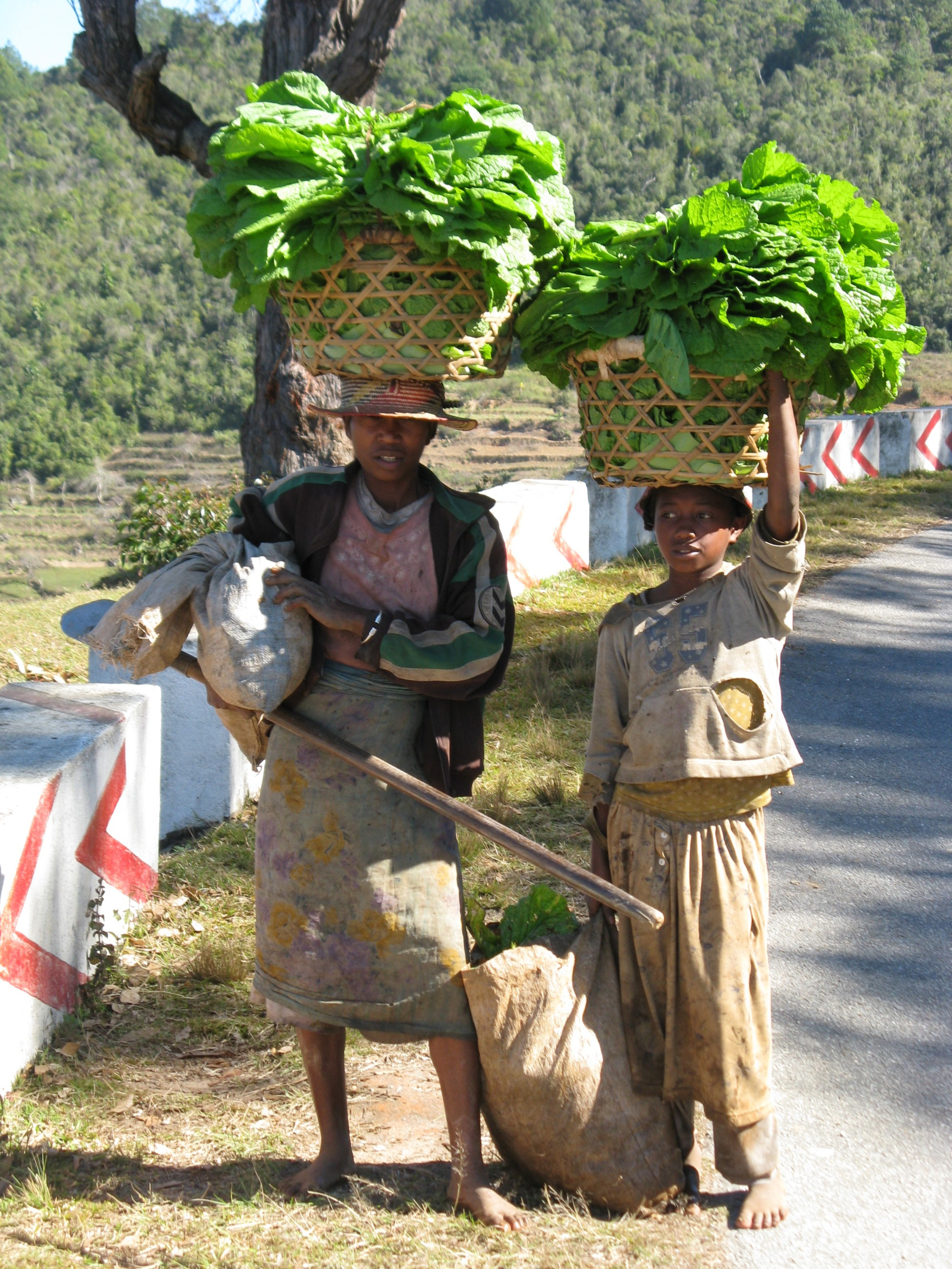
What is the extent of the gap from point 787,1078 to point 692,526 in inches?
64.0

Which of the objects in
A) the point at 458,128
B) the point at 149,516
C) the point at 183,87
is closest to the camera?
the point at 458,128

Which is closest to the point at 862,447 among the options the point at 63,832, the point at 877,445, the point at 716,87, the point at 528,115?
the point at 877,445

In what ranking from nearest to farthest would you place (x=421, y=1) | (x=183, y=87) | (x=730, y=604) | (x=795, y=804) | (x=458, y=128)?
(x=458, y=128) → (x=730, y=604) → (x=795, y=804) → (x=183, y=87) → (x=421, y=1)

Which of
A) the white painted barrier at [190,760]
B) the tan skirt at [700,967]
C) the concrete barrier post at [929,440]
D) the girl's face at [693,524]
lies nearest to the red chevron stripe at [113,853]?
the white painted barrier at [190,760]

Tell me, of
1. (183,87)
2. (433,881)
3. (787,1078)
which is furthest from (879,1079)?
(183,87)

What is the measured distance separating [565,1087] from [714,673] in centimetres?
94

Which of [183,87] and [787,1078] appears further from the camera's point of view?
[183,87]

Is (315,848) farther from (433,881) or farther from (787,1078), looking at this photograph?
(787,1078)

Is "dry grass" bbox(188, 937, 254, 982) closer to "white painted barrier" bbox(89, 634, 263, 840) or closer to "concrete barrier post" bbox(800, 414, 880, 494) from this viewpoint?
"white painted barrier" bbox(89, 634, 263, 840)

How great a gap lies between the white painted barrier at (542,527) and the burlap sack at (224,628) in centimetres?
554

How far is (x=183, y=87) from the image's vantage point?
150 ft

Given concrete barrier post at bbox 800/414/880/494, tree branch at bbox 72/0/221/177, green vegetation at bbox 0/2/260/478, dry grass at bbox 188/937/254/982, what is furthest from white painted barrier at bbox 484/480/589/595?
green vegetation at bbox 0/2/260/478

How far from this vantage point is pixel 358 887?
258cm

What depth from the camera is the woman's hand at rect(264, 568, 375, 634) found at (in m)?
2.50
